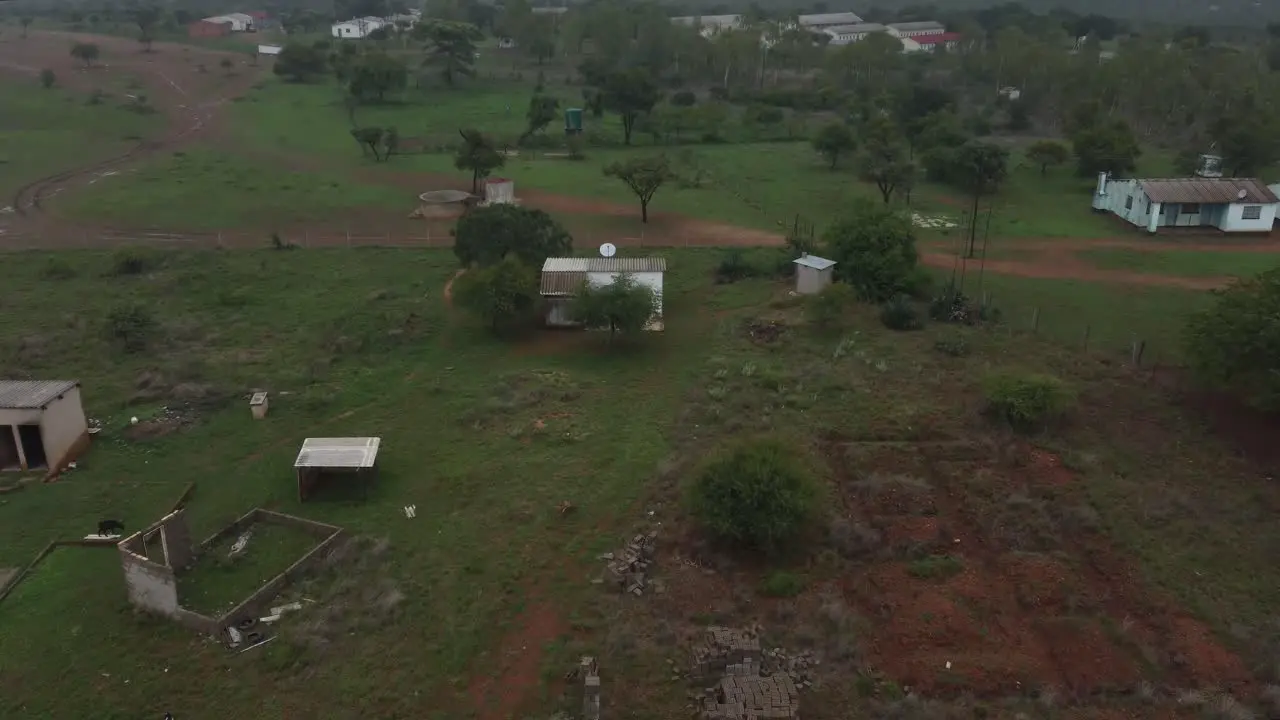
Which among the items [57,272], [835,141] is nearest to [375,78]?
[835,141]

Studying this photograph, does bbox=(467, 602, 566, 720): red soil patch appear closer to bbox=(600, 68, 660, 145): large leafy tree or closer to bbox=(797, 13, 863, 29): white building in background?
bbox=(600, 68, 660, 145): large leafy tree

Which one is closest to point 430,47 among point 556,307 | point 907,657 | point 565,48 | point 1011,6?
point 565,48

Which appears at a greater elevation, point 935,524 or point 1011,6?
point 1011,6

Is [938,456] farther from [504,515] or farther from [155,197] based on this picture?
[155,197]

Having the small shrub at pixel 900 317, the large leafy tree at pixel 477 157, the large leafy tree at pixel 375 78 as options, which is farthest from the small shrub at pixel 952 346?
the large leafy tree at pixel 375 78

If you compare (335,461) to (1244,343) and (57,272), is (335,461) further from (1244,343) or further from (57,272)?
(1244,343)

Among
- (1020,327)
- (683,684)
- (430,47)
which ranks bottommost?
(683,684)

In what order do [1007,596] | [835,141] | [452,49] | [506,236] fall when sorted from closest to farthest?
1. [1007,596]
2. [506,236]
3. [835,141]
4. [452,49]
